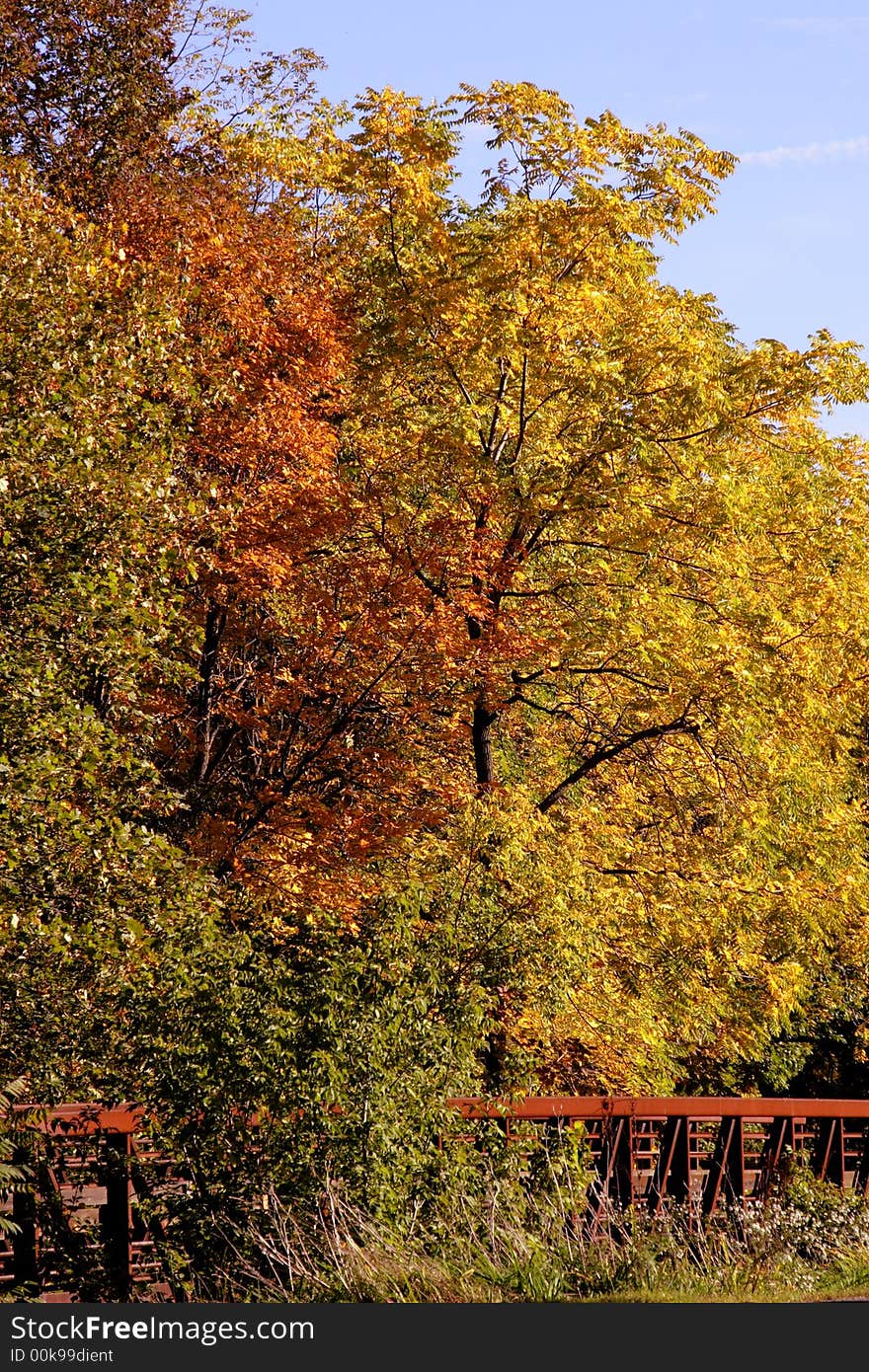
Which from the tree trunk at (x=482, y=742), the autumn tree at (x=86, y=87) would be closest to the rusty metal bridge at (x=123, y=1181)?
the tree trunk at (x=482, y=742)

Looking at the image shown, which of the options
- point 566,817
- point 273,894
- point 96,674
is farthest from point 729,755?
point 96,674

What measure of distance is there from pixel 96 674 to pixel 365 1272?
6.35 meters

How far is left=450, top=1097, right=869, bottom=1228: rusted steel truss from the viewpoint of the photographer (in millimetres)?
12977

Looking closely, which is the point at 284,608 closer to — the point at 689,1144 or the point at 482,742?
the point at 482,742

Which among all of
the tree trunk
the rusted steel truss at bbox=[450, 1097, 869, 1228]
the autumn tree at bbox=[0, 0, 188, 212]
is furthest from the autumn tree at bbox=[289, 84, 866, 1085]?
the autumn tree at bbox=[0, 0, 188, 212]

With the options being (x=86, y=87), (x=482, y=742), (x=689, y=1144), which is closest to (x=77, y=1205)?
(x=689, y=1144)

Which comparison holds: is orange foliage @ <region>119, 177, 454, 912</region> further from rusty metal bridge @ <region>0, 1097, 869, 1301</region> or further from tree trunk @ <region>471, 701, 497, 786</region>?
rusty metal bridge @ <region>0, 1097, 869, 1301</region>

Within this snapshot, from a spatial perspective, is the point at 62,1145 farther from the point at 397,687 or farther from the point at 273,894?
the point at 397,687

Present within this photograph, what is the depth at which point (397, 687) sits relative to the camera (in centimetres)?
1752

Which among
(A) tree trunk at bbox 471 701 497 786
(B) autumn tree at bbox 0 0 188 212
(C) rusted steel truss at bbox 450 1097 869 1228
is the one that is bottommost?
(C) rusted steel truss at bbox 450 1097 869 1228

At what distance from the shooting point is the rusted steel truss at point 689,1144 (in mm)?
12977

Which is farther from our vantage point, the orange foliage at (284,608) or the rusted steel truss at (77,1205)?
the orange foliage at (284,608)

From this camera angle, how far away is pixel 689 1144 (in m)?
14.6

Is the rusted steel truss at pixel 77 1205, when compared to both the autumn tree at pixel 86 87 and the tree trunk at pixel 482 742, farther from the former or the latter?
the autumn tree at pixel 86 87
